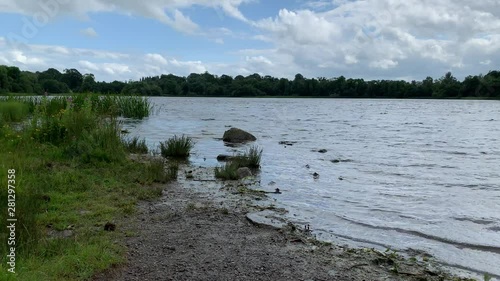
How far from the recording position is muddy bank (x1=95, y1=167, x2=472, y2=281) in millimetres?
5430

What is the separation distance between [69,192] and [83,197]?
41 centimetres

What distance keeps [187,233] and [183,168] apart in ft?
23.8

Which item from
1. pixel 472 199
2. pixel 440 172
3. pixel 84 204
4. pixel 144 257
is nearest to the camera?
pixel 144 257

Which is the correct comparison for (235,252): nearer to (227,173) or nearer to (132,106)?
(227,173)

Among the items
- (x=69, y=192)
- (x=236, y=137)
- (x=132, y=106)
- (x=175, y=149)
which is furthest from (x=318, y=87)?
(x=69, y=192)

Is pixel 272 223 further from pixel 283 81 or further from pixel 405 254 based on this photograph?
pixel 283 81

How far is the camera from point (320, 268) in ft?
19.3

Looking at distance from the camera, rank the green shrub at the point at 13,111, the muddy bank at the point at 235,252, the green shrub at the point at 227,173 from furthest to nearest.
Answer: the green shrub at the point at 13,111, the green shrub at the point at 227,173, the muddy bank at the point at 235,252

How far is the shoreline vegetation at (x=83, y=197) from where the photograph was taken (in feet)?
17.0

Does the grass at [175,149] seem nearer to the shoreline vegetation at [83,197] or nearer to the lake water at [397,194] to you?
the shoreline vegetation at [83,197]

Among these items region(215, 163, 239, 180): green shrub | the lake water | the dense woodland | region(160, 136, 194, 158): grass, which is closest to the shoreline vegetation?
region(160, 136, 194, 158): grass

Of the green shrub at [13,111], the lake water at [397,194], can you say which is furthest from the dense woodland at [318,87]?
the lake water at [397,194]

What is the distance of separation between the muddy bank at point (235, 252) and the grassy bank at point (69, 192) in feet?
1.26

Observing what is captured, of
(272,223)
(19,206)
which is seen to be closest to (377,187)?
(272,223)
